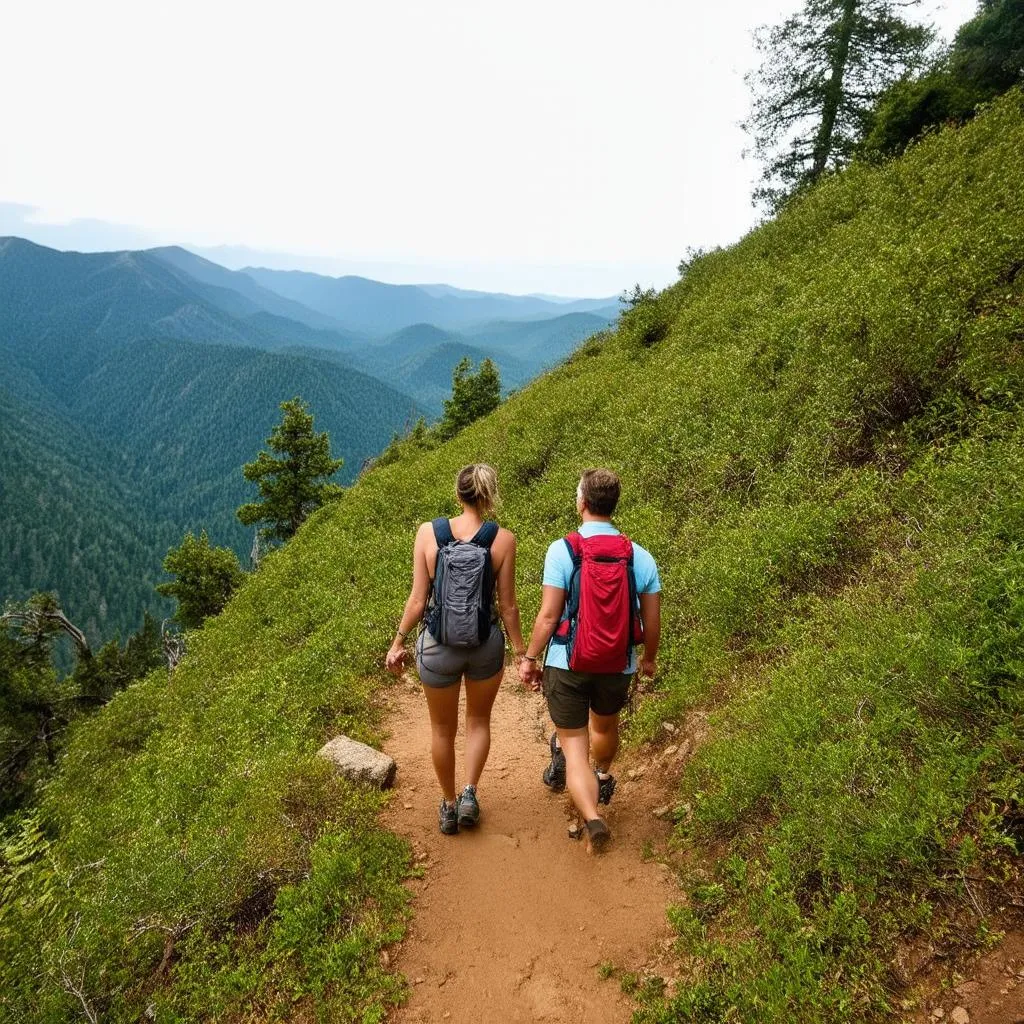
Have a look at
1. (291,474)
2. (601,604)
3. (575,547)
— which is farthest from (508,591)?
(291,474)

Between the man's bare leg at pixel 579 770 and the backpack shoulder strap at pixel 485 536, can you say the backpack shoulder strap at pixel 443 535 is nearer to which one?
the backpack shoulder strap at pixel 485 536

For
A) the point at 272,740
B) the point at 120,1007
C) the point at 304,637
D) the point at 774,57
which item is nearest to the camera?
the point at 120,1007

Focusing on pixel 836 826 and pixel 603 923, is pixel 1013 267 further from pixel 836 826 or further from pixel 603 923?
pixel 603 923

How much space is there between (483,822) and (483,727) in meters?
1.12

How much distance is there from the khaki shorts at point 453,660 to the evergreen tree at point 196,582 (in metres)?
31.0

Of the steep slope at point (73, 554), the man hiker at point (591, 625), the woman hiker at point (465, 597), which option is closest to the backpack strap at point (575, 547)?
the man hiker at point (591, 625)

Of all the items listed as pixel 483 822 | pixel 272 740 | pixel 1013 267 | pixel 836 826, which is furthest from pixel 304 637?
pixel 1013 267

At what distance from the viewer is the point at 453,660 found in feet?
15.0

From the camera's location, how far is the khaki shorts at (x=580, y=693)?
14.6 feet

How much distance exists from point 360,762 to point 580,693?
3180mm

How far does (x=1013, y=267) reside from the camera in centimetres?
877

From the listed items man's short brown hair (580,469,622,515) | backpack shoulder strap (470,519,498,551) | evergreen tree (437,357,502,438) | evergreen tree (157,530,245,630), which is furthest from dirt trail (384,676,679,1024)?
evergreen tree (437,357,502,438)

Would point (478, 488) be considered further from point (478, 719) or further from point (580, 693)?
point (478, 719)

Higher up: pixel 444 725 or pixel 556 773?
pixel 444 725
